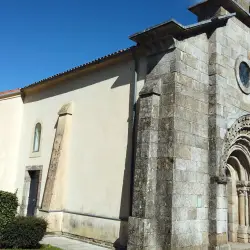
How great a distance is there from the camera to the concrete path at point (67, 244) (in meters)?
9.48

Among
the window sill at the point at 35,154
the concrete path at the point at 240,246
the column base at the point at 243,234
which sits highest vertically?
the window sill at the point at 35,154

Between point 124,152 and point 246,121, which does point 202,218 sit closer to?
point 124,152

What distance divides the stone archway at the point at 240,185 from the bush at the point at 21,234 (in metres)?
6.12

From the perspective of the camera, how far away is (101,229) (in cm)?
1023

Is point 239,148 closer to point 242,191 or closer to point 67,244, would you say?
point 242,191

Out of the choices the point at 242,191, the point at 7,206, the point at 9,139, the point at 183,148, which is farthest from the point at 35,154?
the point at 242,191

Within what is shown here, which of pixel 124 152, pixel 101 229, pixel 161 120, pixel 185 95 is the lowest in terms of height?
pixel 101 229

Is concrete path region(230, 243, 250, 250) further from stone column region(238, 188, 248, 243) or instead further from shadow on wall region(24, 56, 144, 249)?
shadow on wall region(24, 56, 144, 249)

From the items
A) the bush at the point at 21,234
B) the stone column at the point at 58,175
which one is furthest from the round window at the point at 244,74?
the bush at the point at 21,234

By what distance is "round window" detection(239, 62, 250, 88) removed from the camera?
11239 millimetres

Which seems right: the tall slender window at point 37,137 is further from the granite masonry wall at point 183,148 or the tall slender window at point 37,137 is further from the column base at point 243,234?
the column base at point 243,234

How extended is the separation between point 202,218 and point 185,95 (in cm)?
335

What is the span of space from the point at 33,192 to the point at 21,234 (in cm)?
550

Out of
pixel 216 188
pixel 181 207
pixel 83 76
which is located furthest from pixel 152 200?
pixel 83 76
